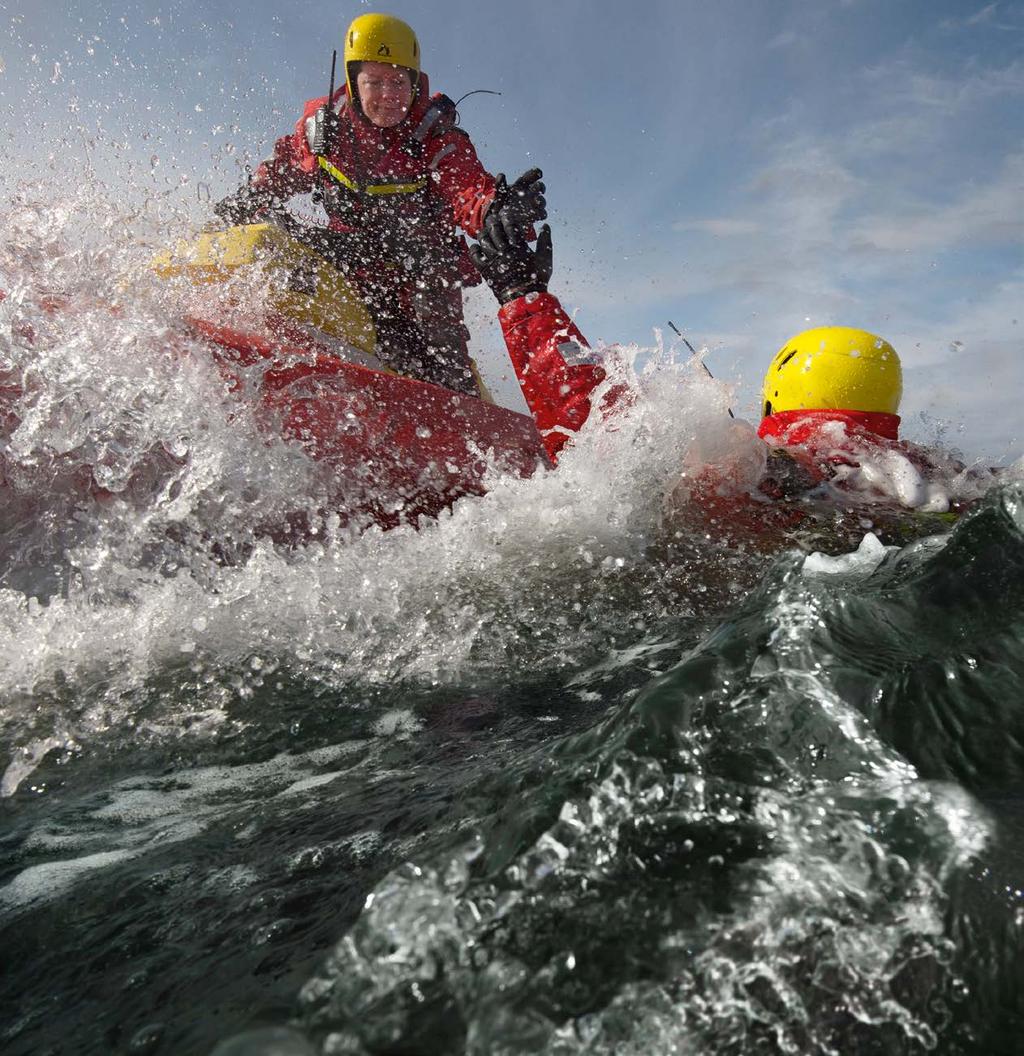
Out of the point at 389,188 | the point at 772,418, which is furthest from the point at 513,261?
the point at 772,418

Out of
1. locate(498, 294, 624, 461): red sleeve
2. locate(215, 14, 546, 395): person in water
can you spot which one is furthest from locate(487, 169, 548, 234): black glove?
locate(215, 14, 546, 395): person in water

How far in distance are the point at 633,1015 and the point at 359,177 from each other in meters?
5.43

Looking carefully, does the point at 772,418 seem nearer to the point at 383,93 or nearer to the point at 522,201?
the point at 522,201

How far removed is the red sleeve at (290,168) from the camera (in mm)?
5484

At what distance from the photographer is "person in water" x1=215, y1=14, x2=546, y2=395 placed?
5320 mm

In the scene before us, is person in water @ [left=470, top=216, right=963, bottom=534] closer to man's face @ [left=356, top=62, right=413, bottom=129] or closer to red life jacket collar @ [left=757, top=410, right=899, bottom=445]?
red life jacket collar @ [left=757, top=410, right=899, bottom=445]

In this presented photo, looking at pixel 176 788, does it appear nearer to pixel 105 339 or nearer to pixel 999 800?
pixel 999 800

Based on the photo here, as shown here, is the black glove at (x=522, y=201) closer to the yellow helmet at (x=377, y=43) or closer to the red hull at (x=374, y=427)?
the red hull at (x=374, y=427)

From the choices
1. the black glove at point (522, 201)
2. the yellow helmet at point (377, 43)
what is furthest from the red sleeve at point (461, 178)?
the yellow helmet at point (377, 43)

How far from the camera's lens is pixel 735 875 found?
3.30ft

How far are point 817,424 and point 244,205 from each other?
3912 millimetres

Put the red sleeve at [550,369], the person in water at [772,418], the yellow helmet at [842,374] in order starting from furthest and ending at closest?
the yellow helmet at [842,374]
the red sleeve at [550,369]
the person in water at [772,418]

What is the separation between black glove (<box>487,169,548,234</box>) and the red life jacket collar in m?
1.75

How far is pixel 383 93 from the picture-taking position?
5.53 meters
